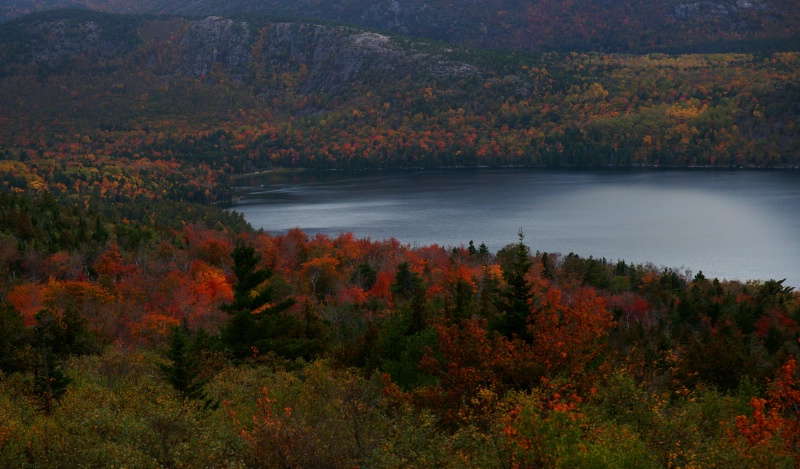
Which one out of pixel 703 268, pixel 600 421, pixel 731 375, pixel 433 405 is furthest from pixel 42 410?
pixel 703 268

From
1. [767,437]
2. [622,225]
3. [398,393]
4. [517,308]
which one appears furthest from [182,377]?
[622,225]

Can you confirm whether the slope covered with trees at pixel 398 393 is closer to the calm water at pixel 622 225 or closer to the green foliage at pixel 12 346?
the green foliage at pixel 12 346

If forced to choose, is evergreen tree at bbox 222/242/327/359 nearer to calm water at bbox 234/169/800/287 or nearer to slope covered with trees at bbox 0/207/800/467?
slope covered with trees at bbox 0/207/800/467

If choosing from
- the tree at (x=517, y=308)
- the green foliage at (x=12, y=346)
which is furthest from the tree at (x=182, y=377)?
the tree at (x=517, y=308)

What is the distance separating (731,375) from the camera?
36.6m

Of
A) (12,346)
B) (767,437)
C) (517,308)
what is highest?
(517,308)

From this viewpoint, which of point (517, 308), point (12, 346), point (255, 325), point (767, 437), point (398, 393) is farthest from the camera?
point (255, 325)

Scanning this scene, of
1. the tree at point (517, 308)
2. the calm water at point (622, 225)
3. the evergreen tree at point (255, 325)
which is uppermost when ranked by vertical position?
the tree at point (517, 308)

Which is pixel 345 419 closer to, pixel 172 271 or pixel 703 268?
pixel 172 271

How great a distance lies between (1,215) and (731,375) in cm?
9257

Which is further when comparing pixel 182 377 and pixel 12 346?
pixel 12 346

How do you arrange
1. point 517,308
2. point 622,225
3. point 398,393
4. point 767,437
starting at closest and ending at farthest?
point 767,437 < point 398,393 < point 517,308 < point 622,225

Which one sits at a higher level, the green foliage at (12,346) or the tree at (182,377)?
the tree at (182,377)

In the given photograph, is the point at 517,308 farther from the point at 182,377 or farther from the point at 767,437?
the point at 182,377
